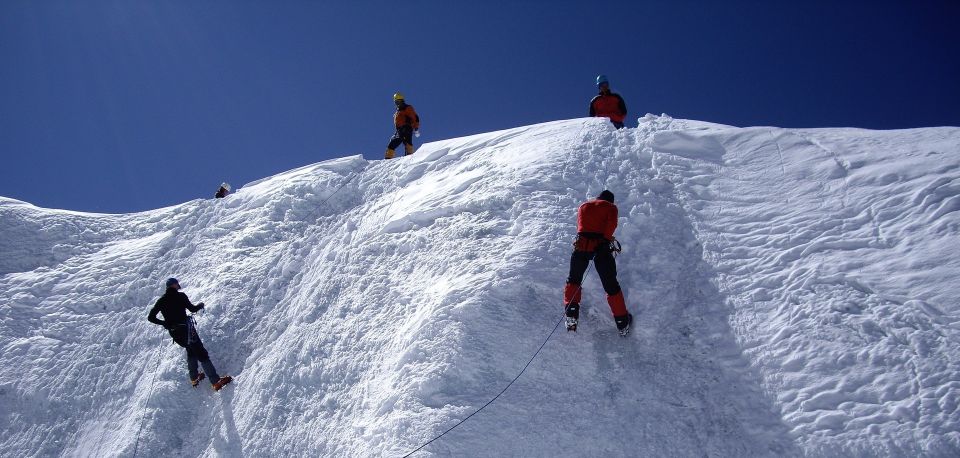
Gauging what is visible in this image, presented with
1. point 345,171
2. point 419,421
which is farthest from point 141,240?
point 419,421

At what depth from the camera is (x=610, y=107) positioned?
1515cm

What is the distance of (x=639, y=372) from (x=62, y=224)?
15868mm

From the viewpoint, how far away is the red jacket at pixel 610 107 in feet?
49.5

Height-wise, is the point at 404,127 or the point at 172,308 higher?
the point at 404,127

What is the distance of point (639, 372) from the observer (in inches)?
309

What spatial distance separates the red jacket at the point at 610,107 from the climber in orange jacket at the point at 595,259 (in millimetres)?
7222

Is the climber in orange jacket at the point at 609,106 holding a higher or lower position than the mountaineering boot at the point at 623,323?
higher

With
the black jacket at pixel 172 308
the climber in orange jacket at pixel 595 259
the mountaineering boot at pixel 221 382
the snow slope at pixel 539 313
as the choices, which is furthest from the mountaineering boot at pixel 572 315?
the black jacket at pixel 172 308

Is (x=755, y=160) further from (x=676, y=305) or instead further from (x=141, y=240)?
(x=141, y=240)

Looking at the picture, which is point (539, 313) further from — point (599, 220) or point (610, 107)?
point (610, 107)

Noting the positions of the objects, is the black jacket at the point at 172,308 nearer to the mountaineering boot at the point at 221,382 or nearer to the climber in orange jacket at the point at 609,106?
the mountaineering boot at the point at 221,382

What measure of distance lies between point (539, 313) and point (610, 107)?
26.8ft

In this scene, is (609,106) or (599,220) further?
(609,106)

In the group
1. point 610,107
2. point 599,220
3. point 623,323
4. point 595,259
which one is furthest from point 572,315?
point 610,107
